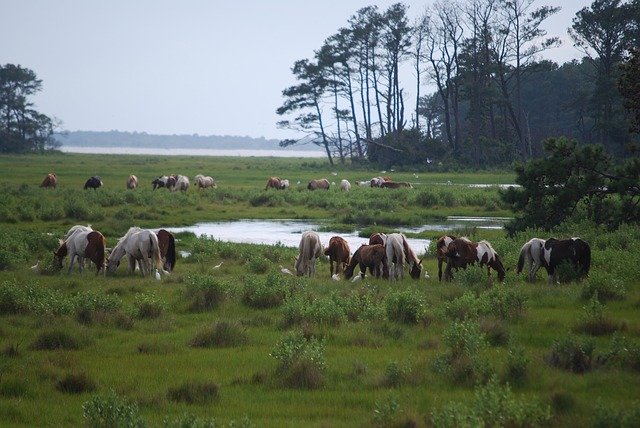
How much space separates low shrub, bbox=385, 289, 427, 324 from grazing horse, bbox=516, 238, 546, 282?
4117 mm

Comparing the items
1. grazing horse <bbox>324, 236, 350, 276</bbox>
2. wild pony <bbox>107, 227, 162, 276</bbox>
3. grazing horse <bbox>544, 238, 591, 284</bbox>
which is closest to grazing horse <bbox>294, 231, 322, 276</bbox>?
grazing horse <bbox>324, 236, 350, 276</bbox>

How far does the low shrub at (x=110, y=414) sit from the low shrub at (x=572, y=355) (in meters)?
4.71

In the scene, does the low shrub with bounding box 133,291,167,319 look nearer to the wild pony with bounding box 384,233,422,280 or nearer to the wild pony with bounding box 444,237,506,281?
the wild pony with bounding box 384,233,422,280

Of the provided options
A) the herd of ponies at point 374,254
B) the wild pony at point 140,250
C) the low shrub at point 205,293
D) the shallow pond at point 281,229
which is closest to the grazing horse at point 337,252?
the herd of ponies at point 374,254

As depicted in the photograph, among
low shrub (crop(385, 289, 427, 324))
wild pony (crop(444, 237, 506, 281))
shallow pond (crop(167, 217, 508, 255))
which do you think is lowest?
shallow pond (crop(167, 217, 508, 255))

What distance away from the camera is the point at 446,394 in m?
8.94

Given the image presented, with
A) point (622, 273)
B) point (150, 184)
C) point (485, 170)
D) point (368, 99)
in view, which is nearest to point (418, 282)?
point (622, 273)

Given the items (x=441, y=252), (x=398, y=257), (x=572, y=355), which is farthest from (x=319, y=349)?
(x=398, y=257)

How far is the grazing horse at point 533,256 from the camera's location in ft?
53.2

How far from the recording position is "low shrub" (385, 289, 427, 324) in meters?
12.8

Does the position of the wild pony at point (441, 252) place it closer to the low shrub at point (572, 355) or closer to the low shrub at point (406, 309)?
the low shrub at point (406, 309)

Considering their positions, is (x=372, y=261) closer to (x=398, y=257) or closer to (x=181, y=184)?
(x=398, y=257)

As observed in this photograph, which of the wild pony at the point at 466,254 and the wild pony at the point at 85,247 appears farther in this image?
the wild pony at the point at 85,247

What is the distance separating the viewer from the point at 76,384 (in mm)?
9500
